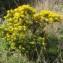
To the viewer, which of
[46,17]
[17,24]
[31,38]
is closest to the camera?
[31,38]

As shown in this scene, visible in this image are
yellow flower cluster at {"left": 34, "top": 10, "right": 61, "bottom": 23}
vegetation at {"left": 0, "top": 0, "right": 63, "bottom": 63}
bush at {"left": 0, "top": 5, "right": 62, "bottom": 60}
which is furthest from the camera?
yellow flower cluster at {"left": 34, "top": 10, "right": 61, "bottom": 23}

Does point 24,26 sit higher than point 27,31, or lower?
higher

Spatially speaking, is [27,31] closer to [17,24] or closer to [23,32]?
[23,32]

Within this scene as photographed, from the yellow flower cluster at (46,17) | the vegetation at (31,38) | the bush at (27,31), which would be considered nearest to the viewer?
the vegetation at (31,38)

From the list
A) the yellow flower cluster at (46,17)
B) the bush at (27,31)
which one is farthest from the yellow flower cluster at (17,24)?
the yellow flower cluster at (46,17)

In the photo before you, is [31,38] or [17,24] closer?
[31,38]

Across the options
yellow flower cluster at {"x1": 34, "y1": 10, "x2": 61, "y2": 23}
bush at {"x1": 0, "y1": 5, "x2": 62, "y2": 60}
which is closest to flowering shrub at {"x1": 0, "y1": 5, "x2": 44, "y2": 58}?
bush at {"x1": 0, "y1": 5, "x2": 62, "y2": 60}

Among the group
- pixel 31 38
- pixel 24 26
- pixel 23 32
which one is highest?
pixel 24 26

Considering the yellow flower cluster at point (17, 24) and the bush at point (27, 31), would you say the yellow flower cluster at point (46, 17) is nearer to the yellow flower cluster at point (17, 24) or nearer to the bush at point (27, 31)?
the bush at point (27, 31)

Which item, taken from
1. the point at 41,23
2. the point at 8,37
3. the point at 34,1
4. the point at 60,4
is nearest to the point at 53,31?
the point at 41,23

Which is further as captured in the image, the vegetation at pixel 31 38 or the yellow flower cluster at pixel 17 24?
the yellow flower cluster at pixel 17 24

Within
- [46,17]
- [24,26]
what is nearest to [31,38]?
Answer: [24,26]

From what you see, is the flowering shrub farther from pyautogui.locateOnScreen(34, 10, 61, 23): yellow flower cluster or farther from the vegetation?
pyautogui.locateOnScreen(34, 10, 61, 23): yellow flower cluster

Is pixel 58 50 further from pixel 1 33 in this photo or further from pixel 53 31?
pixel 1 33
